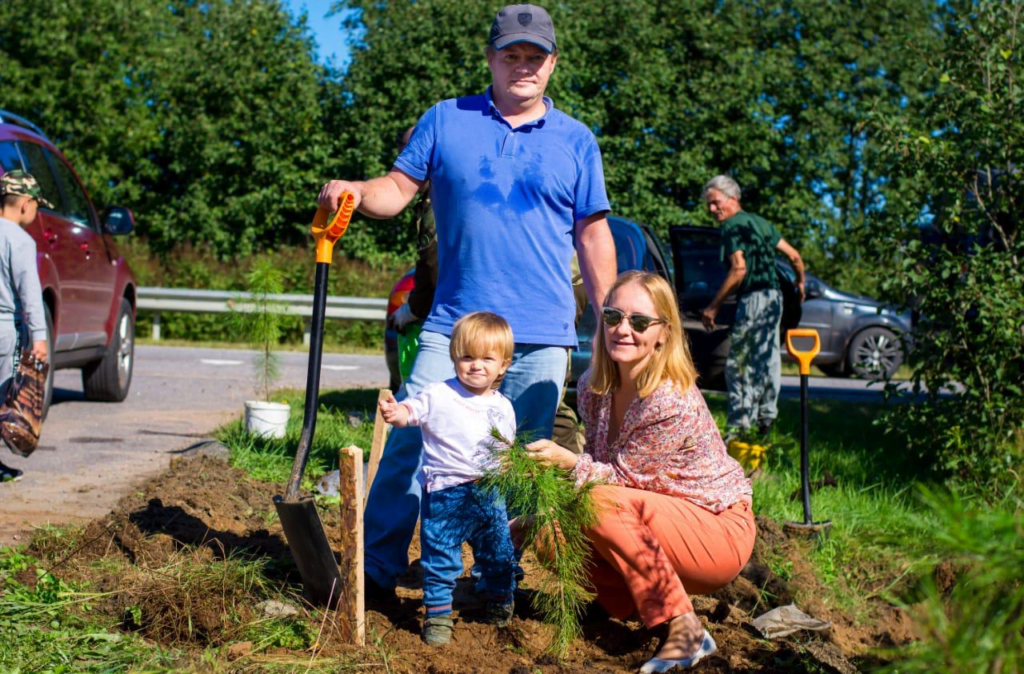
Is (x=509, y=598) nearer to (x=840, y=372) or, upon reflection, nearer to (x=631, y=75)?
(x=840, y=372)

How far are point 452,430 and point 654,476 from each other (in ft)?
2.43

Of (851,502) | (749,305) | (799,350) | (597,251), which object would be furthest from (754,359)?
(597,251)

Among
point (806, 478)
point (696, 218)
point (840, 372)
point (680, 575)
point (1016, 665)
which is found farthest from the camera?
point (696, 218)

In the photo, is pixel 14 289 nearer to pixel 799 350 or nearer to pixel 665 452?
pixel 665 452

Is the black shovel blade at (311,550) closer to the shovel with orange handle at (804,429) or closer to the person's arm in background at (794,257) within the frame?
the shovel with orange handle at (804,429)

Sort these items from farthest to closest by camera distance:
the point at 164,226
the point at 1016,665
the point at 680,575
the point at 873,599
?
the point at 164,226, the point at 873,599, the point at 680,575, the point at 1016,665

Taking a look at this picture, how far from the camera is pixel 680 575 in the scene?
11.9 feet

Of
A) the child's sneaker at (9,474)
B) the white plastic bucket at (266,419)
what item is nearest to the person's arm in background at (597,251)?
the white plastic bucket at (266,419)

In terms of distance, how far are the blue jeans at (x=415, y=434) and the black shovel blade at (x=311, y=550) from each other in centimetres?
37

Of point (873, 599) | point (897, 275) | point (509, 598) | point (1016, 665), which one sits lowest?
point (873, 599)

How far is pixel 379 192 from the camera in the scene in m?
3.70

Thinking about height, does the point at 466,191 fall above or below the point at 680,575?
above

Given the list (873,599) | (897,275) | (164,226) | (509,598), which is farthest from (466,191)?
(164,226)

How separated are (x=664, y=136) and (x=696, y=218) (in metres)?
2.06
